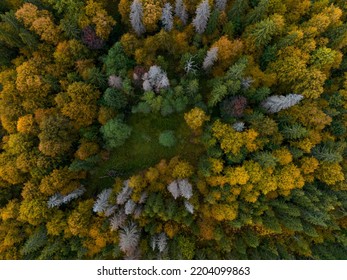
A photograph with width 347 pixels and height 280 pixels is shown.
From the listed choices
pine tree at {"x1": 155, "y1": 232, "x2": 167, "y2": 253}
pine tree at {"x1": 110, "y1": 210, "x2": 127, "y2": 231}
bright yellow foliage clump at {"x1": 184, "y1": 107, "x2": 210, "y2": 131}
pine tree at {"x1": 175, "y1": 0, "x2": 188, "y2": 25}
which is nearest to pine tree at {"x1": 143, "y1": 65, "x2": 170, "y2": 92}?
bright yellow foliage clump at {"x1": 184, "y1": 107, "x2": 210, "y2": 131}

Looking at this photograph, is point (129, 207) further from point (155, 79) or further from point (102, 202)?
point (155, 79)

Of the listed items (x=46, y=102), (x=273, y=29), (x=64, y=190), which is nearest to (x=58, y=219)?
(x=64, y=190)

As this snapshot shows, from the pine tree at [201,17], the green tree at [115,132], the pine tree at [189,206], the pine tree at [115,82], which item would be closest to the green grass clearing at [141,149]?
the green tree at [115,132]

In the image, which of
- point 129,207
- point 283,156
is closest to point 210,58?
point 283,156

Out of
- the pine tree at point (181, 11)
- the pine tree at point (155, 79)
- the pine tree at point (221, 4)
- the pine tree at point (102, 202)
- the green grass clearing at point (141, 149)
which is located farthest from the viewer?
the green grass clearing at point (141, 149)

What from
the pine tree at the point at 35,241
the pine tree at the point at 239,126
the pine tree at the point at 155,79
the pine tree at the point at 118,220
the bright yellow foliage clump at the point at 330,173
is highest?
the pine tree at the point at 155,79

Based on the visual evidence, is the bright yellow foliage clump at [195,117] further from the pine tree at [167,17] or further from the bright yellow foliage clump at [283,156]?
the pine tree at [167,17]

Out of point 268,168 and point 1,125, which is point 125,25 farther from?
point 268,168
